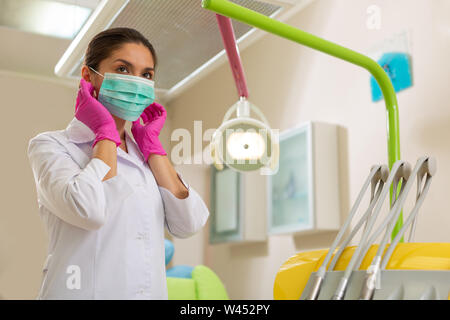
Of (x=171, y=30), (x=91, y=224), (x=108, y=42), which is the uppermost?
(x=171, y=30)

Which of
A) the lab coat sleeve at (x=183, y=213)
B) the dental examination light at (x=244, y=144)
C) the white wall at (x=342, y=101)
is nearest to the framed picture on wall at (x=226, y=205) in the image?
the white wall at (x=342, y=101)

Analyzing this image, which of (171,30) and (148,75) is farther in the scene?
(171,30)

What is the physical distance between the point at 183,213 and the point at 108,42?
0.35m

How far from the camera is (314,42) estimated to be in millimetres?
1187

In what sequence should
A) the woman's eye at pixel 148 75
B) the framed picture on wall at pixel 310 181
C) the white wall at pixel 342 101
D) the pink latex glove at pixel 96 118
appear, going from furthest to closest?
1. the framed picture on wall at pixel 310 181
2. the white wall at pixel 342 101
3. the woman's eye at pixel 148 75
4. the pink latex glove at pixel 96 118

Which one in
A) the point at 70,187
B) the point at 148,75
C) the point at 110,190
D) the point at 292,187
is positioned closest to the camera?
the point at 70,187

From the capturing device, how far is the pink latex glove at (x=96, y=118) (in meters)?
0.99

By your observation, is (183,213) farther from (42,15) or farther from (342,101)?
(342,101)

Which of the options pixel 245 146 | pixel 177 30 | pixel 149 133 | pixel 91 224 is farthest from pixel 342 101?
pixel 91 224

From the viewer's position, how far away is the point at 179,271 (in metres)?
2.72

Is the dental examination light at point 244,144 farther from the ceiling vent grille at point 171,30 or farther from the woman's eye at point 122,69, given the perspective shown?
the woman's eye at point 122,69

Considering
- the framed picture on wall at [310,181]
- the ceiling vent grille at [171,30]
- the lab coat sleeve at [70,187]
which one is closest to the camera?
the lab coat sleeve at [70,187]

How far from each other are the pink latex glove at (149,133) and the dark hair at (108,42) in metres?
0.14

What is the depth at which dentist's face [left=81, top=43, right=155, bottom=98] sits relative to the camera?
42.0 inches
